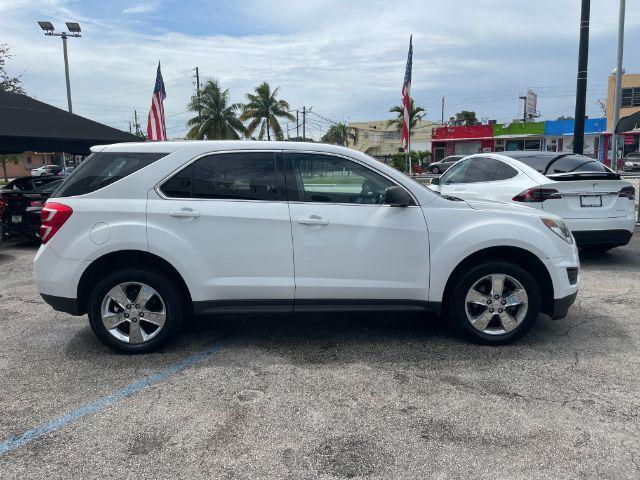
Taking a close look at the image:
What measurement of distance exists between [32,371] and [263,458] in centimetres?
233

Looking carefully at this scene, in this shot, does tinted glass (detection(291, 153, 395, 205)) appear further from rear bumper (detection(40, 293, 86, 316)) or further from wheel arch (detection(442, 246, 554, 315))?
rear bumper (detection(40, 293, 86, 316))

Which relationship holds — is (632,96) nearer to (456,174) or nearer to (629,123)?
(629,123)

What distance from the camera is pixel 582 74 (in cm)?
1132

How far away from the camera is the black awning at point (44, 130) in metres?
11.9

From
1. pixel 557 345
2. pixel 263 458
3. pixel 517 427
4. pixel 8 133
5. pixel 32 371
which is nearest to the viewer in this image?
pixel 263 458

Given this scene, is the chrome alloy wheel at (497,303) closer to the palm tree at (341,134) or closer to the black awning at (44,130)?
the black awning at (44,130)

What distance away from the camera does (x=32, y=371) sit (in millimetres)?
4125

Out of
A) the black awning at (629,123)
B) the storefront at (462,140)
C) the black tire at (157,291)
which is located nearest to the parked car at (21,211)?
the black tire at (157,291)

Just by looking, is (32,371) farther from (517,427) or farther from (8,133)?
(8,133)

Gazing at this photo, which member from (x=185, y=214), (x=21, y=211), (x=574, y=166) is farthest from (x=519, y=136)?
(x=185, y=214)

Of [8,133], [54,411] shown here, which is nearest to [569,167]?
[54,411]

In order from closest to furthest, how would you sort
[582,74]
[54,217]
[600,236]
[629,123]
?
[54,217], [600,236], [582,74], [629,123]

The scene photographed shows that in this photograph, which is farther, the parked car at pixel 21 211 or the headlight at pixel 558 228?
the parked car at pixel 21 211

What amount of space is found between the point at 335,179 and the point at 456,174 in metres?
4.91
